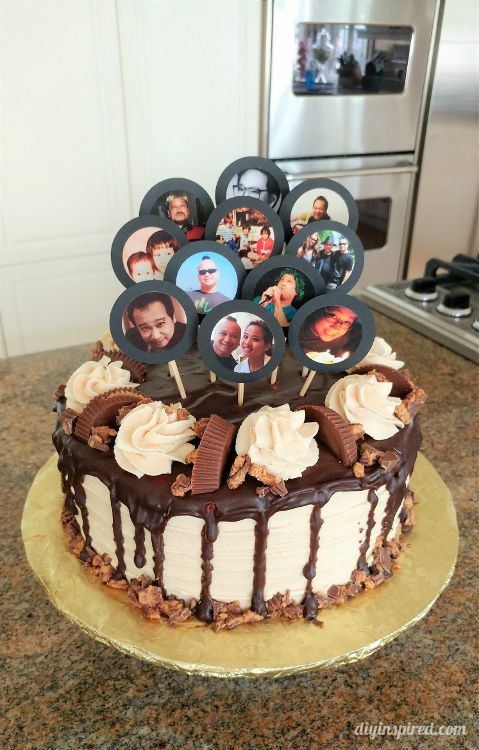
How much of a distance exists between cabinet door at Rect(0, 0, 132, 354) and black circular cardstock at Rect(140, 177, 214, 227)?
4.69 feet

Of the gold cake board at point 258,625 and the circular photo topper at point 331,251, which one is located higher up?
the circular photo topper at point 331,251

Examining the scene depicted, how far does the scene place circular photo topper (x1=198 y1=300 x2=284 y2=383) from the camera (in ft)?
3.06

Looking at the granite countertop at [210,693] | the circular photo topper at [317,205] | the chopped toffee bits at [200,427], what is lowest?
the granite countertop at [210,693]

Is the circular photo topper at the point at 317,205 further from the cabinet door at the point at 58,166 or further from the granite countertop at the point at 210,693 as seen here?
the cabinet door at the point at 58,166

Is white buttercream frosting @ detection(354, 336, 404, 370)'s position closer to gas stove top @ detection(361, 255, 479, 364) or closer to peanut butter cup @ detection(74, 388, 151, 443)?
peanut butter cup @ detection(74, 388, 151, 443)

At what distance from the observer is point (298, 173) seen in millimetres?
2730

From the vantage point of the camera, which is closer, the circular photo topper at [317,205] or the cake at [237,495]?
the cake at [237,495]

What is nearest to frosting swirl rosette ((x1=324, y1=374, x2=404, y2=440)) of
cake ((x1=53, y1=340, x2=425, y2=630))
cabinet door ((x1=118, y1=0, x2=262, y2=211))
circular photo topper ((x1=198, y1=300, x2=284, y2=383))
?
cake ((x1=53, y1=340, x2=425, y2=630))

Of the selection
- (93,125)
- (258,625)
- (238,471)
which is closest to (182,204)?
(238,471)

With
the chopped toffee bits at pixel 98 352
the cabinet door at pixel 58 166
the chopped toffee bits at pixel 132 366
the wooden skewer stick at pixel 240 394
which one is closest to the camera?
the wooden skewer stick at pixel 240 394

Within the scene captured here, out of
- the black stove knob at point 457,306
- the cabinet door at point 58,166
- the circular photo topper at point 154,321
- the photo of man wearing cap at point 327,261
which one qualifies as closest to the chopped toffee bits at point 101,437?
the circular photo topper at point 154,321

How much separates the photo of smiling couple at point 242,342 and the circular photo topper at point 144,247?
23 centimetres

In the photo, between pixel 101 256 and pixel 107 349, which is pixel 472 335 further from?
pixel 101 256

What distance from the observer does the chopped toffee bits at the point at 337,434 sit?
905mm
